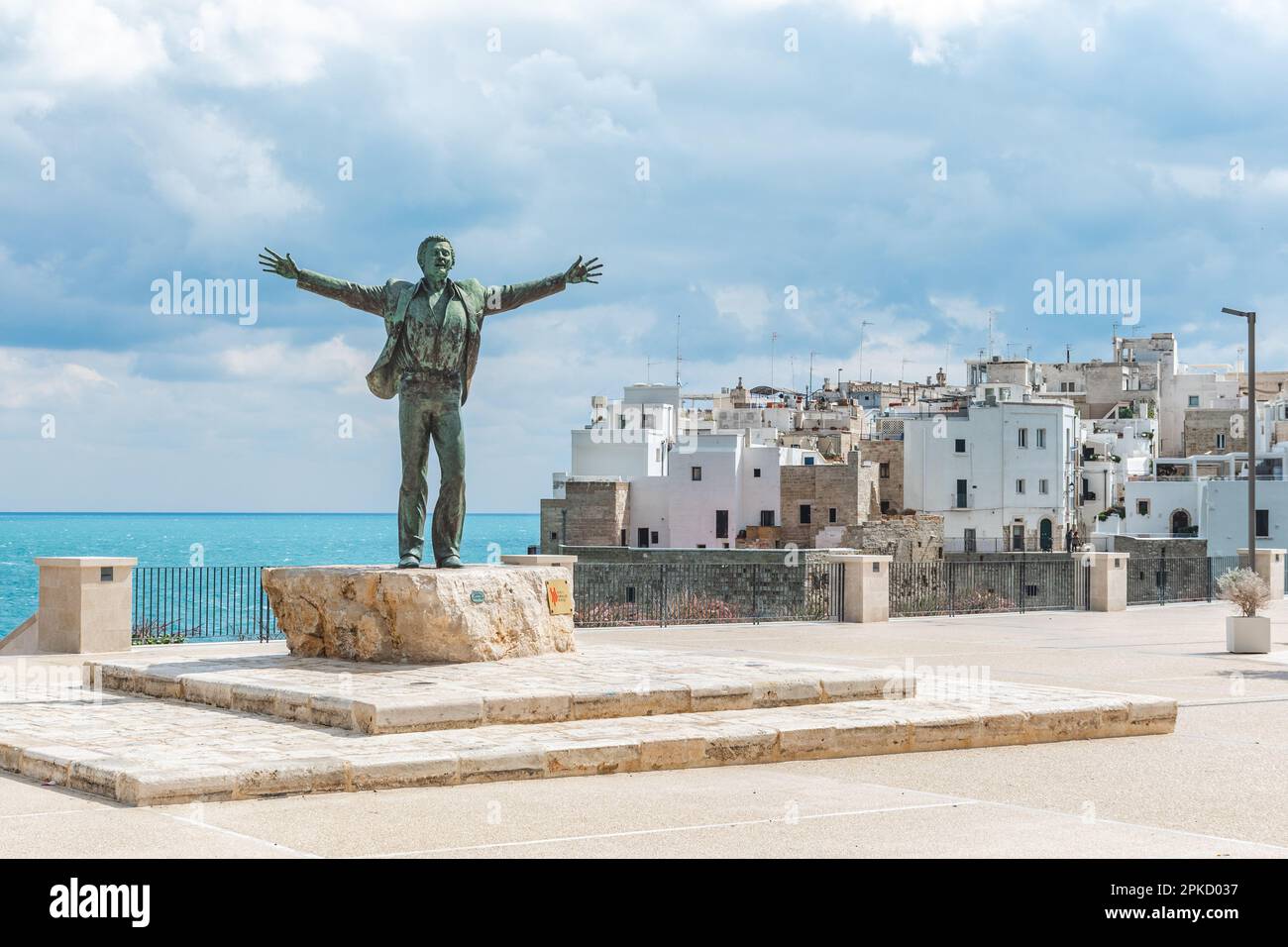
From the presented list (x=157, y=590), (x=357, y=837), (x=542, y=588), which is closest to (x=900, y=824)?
(x=357, y=837)

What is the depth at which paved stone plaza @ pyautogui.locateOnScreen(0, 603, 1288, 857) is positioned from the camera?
7062 millimetres

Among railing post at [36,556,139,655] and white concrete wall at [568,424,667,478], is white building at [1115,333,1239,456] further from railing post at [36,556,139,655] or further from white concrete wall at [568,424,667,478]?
railing post at [36,556,139,655]

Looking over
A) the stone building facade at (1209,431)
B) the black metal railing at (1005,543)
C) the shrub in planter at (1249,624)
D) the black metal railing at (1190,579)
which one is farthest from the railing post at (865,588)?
the stone building facade at (1209,431)

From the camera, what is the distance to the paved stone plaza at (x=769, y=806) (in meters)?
7.06

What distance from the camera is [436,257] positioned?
1291cm

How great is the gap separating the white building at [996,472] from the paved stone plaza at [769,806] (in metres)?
64.8

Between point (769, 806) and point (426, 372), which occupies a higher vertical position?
point (426, 372)

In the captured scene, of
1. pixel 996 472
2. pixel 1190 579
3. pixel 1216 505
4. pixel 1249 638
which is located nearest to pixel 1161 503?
pixel 1216 505

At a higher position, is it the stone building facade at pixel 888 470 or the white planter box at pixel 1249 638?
the stone building facade at pixel 888 470

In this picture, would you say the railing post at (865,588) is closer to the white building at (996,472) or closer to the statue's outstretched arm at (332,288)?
the statue's outstretched arm at (332,288)

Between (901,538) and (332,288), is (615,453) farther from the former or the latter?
(332,288)

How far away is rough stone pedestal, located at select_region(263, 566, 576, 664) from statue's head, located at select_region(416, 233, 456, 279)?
107 inches

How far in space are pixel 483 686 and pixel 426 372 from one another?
348 cm
